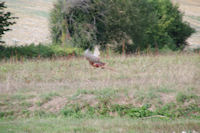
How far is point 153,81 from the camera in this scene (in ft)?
39.4

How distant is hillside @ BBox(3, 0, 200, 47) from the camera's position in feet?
149

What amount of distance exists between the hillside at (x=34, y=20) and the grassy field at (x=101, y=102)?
23919 millimetres

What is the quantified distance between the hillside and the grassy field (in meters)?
23.9

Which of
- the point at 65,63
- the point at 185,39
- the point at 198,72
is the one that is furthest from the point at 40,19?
the point at 198,72

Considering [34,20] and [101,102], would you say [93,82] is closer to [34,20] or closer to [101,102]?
[101,102]

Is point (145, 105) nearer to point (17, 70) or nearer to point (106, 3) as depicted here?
point (17, 70)

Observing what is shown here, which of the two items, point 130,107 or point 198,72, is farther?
point 198,72

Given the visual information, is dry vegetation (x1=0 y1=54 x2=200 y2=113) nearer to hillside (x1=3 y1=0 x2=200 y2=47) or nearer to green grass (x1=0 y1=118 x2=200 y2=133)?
green grass (x1=0 y1=118 x2=200 y2=133)

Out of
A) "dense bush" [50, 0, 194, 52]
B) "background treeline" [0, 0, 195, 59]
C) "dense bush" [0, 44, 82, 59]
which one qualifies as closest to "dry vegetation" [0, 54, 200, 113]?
"dense bush" [0, 44, 82, 59]

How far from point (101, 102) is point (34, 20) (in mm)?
50670

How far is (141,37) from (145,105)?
28.5 m

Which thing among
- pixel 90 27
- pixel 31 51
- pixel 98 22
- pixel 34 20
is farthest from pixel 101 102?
pixel 34 20

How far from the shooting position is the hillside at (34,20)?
45281 millimetres

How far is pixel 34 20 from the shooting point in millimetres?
58031
